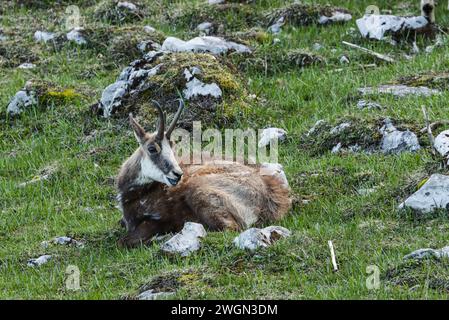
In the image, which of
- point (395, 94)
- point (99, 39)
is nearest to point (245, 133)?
point (395, 94)

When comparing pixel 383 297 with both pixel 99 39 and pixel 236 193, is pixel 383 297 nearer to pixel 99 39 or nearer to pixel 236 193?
pixel 236 193

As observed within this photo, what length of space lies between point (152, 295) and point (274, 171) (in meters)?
3.21

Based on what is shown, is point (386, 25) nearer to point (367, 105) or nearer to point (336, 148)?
point (367, 105)

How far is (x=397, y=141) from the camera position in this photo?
1185 centimetres

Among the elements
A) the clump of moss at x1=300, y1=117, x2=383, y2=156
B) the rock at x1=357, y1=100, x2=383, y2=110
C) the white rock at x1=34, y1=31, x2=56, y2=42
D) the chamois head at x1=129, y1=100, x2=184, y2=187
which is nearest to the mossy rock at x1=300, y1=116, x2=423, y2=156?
Result: the clump of moss at x1=300, y1=117, x2=383, y2=156

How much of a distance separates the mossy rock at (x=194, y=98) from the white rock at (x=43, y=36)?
3370 millimetres

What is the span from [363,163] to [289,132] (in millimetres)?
1594

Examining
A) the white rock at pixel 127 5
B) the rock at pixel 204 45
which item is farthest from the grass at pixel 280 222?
the rock at pixel 204 45

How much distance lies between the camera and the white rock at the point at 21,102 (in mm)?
14391

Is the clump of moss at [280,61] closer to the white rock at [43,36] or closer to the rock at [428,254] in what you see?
the white rock at [43,36]

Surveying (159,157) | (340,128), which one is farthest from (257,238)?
(340,128)

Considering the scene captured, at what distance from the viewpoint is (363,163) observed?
11648 millimetres

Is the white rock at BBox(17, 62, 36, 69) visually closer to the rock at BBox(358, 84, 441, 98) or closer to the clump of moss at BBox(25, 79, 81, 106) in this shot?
the clump of moss at BBox(25, 79, 81, 106)
